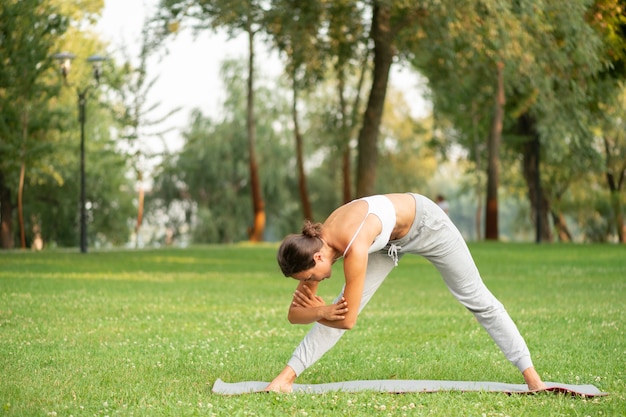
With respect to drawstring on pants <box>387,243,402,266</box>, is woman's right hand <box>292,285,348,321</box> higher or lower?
lower

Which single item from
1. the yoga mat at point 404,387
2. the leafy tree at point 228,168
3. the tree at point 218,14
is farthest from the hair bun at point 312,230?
the leafy tree at point 228,168

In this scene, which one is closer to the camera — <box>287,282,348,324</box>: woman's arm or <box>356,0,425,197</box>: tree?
<box>287,282,348,324</box>: woman's arm

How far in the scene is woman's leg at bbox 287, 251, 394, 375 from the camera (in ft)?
22.0

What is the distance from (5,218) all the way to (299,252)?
1473 inches

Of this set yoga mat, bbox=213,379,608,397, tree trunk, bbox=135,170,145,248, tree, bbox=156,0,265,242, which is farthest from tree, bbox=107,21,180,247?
yoga mat, bbox=213,379,608,397

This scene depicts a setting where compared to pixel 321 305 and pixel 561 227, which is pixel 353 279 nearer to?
pixel 321 305

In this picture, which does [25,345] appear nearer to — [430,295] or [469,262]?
[469,262]

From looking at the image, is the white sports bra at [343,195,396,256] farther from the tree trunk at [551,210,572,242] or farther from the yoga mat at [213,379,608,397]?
the tree trunk at [551,210,572,242]

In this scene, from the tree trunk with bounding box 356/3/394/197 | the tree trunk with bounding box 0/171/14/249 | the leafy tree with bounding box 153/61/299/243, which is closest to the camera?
the tree trunk with bounding box 356/3/394/197

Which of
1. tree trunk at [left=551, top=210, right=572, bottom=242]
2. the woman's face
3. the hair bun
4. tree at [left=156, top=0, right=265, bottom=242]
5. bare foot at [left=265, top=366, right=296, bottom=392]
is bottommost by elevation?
tree trunk at [left=551, top=210, right=572, bottom=242]

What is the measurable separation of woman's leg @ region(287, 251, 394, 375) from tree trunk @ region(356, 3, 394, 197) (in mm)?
17584

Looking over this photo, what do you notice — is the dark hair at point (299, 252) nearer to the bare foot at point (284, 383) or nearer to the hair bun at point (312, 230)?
the hair bun at point (312, 230)

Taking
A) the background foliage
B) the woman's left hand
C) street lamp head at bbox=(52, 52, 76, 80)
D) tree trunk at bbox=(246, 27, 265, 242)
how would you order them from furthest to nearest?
tree trunk at bbox=(246, 27, 265, 242), street lamp head at bbox=(52, 52, 76, 80), the background foliage, the woman's left hand

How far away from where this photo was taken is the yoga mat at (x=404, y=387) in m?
6.70
